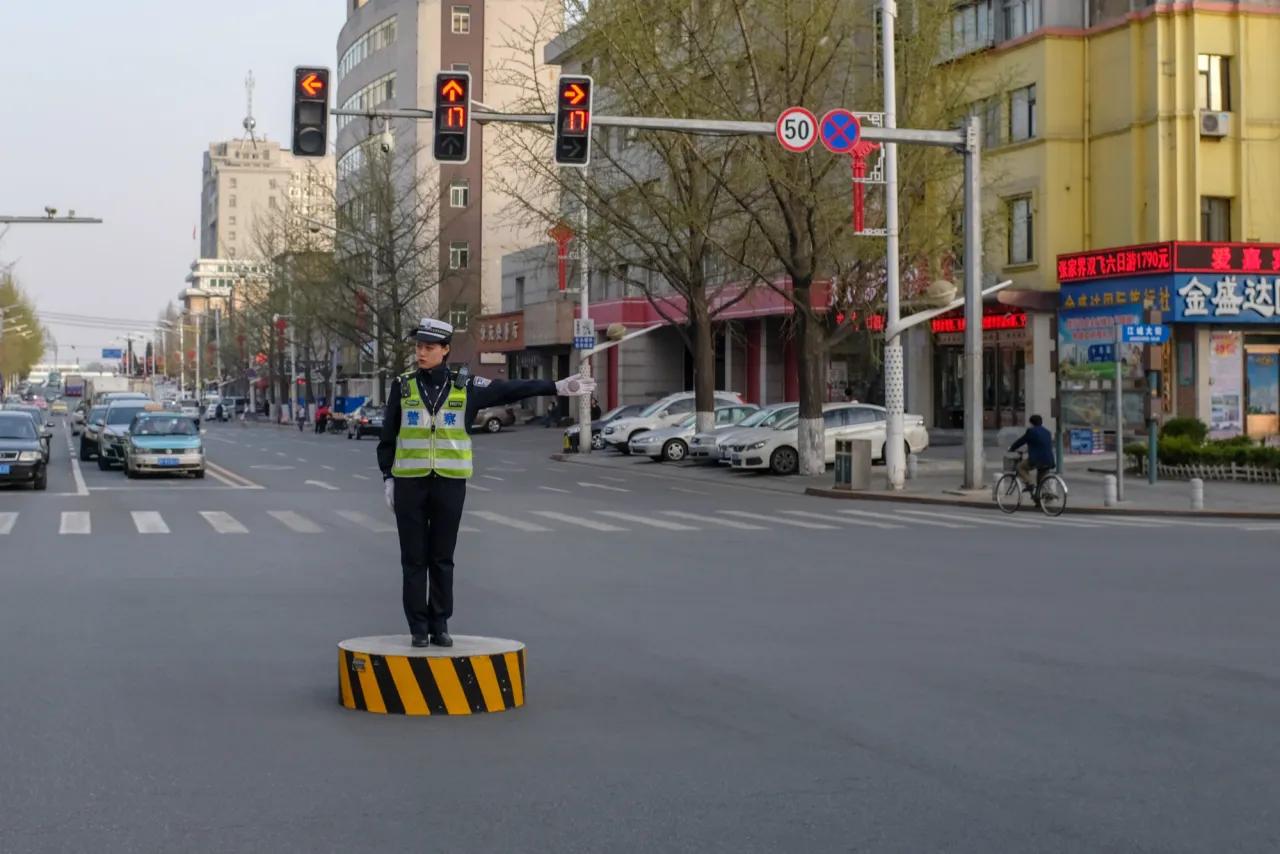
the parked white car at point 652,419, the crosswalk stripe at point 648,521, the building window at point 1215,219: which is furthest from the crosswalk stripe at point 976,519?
the parked white car at point 652,419

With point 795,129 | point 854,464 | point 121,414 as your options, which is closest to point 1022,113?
point 854,464

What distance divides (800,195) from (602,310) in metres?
34.6

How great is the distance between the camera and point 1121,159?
4172 cm

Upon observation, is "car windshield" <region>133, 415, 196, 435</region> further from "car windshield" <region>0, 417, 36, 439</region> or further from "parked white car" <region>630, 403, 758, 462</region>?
"parked white car" <region>630, 403, 758, 462</region>

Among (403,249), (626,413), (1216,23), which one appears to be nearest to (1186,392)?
(1216,23)

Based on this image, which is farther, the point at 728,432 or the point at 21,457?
the point at 728,432

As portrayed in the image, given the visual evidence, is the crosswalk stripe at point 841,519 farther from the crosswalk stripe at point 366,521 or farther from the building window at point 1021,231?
the building window at point 1021,231

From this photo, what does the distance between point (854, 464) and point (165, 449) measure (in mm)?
14487

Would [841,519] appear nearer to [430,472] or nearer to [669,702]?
[669,702]

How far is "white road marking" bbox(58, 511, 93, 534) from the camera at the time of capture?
21.2 metres

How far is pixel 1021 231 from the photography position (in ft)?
145

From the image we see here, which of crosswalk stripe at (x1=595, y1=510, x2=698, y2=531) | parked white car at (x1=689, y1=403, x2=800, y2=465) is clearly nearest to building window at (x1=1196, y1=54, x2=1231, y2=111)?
parked white car at (x1=689, y1=403, x2=800, y2=465)

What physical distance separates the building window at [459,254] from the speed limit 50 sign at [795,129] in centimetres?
6938

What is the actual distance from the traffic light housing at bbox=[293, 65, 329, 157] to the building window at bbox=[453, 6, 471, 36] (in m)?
75.1
